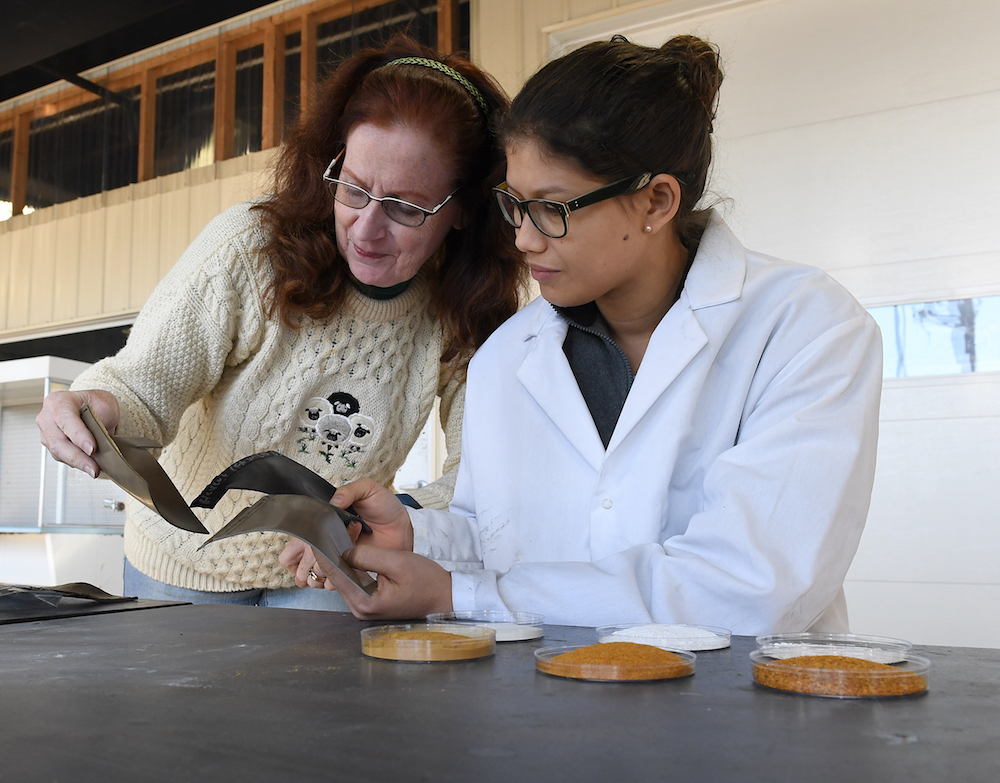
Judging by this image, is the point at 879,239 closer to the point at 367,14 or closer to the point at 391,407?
the point at 391,407

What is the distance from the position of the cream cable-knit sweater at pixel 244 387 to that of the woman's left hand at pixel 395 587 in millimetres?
490

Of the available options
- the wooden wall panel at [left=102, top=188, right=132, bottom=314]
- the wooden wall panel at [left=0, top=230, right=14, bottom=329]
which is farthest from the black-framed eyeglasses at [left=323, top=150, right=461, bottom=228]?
the wooden wall panel at [left=0, top=230, right=14, bottom=329]

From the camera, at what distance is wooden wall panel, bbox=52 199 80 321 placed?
5184 millimetres

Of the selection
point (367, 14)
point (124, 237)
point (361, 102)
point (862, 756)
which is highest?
point (367, 14)

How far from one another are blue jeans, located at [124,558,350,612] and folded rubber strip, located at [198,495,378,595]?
0.48 m

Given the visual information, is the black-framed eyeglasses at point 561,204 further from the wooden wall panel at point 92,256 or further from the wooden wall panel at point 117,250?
the wooden wall panel at point 92,256

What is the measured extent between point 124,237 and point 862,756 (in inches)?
203

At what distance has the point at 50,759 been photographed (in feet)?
1.49

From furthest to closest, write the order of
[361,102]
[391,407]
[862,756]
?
[391,407], [361,102], [862,756]

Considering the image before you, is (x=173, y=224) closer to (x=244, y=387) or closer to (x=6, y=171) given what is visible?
(x=6, y=171)

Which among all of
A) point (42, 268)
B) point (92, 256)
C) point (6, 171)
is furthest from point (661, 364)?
point (6, 171)

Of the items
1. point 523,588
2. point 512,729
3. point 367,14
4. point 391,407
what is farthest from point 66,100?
point 512,729

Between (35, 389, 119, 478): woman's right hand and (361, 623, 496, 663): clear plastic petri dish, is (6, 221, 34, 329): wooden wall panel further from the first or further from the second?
(361, 623, 496, 663): clear plastic petri dish

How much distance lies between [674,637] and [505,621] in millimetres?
178
